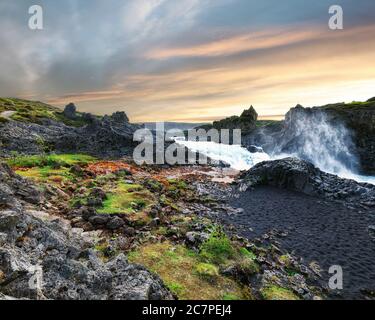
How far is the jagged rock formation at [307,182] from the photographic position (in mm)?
39594

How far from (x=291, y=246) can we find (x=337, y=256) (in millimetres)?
3327

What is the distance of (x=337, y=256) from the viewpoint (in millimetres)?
23016

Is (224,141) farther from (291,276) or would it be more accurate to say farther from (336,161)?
(291,276)

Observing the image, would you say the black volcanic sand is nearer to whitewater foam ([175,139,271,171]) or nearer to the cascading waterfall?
the cascading waterfall

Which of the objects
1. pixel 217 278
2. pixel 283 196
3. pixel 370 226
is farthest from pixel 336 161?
pixel 217 278

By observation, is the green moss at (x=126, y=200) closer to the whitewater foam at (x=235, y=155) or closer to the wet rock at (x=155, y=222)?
the wet rock at (x=155, y=222)

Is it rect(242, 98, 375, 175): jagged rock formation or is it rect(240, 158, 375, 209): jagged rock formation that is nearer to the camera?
rect(240, 158, 375, 209): jagged rock formation

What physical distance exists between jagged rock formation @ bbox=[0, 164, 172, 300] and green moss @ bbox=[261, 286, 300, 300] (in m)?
6.21

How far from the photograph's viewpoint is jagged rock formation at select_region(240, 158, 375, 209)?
130 feet

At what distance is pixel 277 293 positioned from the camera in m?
16.0

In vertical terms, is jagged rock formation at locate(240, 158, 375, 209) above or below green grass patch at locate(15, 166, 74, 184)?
below

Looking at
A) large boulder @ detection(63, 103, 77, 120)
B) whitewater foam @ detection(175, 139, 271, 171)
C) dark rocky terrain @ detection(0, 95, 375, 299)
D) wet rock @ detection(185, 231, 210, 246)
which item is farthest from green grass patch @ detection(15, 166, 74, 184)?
large boulder @ detection(63, 103, 77, 120)

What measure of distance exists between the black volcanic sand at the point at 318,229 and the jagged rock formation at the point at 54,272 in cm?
1263
